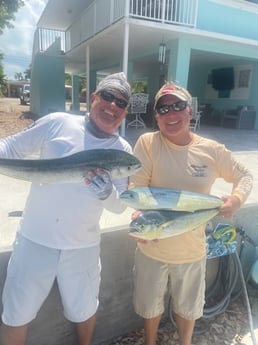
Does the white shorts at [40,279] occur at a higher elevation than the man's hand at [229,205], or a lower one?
lower

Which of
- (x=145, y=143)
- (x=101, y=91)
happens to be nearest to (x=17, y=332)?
(x=145, y=143)

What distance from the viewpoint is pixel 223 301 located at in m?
2.77

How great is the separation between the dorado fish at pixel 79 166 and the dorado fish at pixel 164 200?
16cm

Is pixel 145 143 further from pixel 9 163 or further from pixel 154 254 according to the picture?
pixel 9 163

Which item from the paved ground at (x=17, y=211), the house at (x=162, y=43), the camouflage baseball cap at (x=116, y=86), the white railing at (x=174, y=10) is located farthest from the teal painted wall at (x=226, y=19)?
the camouflage baseball cap at (x=116, y=86)

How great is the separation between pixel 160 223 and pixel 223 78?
13.5 meters

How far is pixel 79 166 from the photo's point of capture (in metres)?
1.30

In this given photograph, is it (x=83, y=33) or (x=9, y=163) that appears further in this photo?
(x=83, y=33)

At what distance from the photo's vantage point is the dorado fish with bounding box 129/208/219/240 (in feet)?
4.81

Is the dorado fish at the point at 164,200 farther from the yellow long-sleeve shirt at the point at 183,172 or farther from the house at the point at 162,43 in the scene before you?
the house at the point at 162,43

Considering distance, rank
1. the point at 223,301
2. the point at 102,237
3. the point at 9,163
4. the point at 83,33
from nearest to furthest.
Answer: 1. the point at 9,163
2. the point at 102,237
3. the point at 223,301
4. the point at 83,33

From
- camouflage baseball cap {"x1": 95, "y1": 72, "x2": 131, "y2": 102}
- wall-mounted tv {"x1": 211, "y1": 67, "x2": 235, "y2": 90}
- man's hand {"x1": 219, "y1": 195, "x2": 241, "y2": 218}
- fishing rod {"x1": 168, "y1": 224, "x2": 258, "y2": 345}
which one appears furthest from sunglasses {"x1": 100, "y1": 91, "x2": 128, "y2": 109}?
wall-mounted tv {"x1": 211, "y1": 67, "x2": 235, "y2": 90}

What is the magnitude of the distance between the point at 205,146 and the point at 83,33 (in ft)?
35.9

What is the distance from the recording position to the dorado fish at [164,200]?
1432mm
